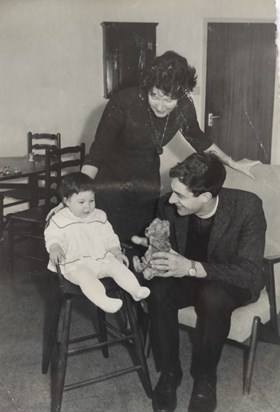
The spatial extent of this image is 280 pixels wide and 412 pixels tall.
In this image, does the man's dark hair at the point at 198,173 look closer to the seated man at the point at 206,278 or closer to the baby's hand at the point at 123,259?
the seated man at the point at 206,278

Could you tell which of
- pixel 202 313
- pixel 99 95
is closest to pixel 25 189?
pixel 99 95

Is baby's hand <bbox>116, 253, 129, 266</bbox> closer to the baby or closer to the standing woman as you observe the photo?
the baby

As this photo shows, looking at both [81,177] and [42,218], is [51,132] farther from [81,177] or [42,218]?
[81,177]

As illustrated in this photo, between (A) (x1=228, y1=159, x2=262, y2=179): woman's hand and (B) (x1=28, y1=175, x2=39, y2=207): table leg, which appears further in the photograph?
(B) (x1=28, y1=175, x2=39, y2=207): table leg

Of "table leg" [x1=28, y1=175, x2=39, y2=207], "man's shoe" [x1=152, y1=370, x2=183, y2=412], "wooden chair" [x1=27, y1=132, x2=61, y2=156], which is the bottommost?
"man's shoe" [x1=152, y1=370, x2=183, y2=412]

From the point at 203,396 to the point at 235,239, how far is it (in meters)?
0.57

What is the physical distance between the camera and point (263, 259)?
181 cm

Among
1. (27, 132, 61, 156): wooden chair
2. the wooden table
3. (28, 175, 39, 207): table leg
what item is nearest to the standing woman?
the wooden table

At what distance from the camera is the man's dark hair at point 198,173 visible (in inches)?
69.7

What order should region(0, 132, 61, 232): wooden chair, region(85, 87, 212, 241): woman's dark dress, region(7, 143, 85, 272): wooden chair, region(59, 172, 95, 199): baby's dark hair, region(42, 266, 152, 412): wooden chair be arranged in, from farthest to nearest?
1. region(0, 132, 61, 232): wooden chair
2. region(7, 143, 85, 272): wooden chair
3. region(85, 87, 212, 241): woman's dark dress
4. region(59, 172, 95, 199): baby's dark hair
5. region(42, 266, 152, 412): wooden chair

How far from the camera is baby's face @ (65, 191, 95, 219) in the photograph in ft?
6.19

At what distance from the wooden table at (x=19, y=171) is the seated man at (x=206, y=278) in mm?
1574

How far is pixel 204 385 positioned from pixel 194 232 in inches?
22.2

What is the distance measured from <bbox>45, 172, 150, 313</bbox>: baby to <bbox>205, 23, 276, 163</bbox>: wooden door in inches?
104
